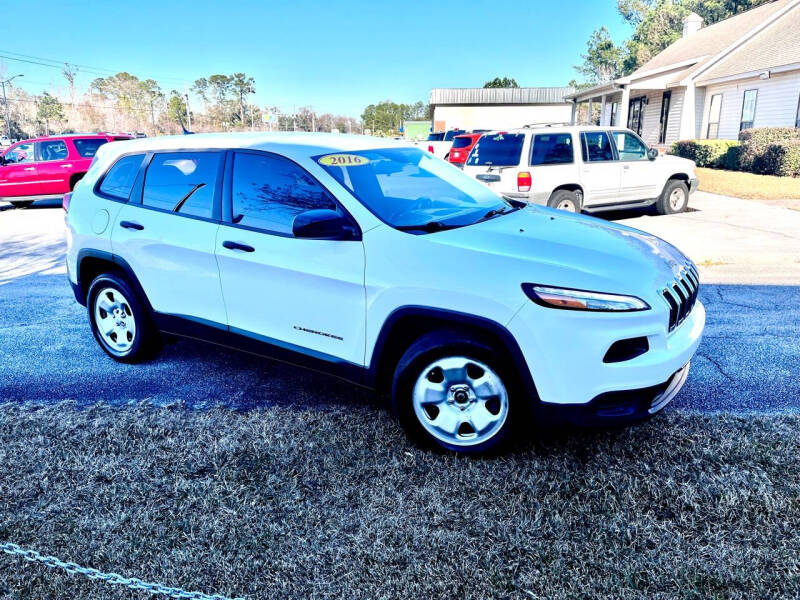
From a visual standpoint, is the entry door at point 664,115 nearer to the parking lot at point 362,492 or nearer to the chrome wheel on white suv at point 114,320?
the parking lot at point 362,492

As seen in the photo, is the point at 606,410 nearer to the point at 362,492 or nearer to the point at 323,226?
the point at 362,492

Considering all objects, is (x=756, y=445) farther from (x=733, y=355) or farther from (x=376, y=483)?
(x=376, y=483)

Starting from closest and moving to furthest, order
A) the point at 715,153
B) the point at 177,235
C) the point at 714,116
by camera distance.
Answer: the point at 177,235 < the point at 715,153 < the point at 714,116

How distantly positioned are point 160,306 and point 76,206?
1.23m

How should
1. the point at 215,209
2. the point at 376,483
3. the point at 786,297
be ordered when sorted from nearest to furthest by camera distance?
the point at 376,483
the point at 215,209
the point at 786,297

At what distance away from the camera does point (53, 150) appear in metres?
15.5

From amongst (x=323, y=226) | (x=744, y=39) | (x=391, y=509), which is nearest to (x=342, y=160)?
(x=323, y=226)

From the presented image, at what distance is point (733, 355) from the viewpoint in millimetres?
4777

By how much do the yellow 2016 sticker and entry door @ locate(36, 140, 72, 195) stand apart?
46.7 feet

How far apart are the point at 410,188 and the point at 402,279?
3.21 ft

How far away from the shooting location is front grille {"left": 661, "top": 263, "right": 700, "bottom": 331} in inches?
123

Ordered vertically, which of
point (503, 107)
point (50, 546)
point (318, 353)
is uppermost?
point (503, 107)

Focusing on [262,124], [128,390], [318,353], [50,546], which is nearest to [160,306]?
[128,390]

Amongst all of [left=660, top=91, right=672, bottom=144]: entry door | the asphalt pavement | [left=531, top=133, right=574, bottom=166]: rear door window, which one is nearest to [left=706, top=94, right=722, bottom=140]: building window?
[left=660, top=91, right=672, bottom=144]: entry door
